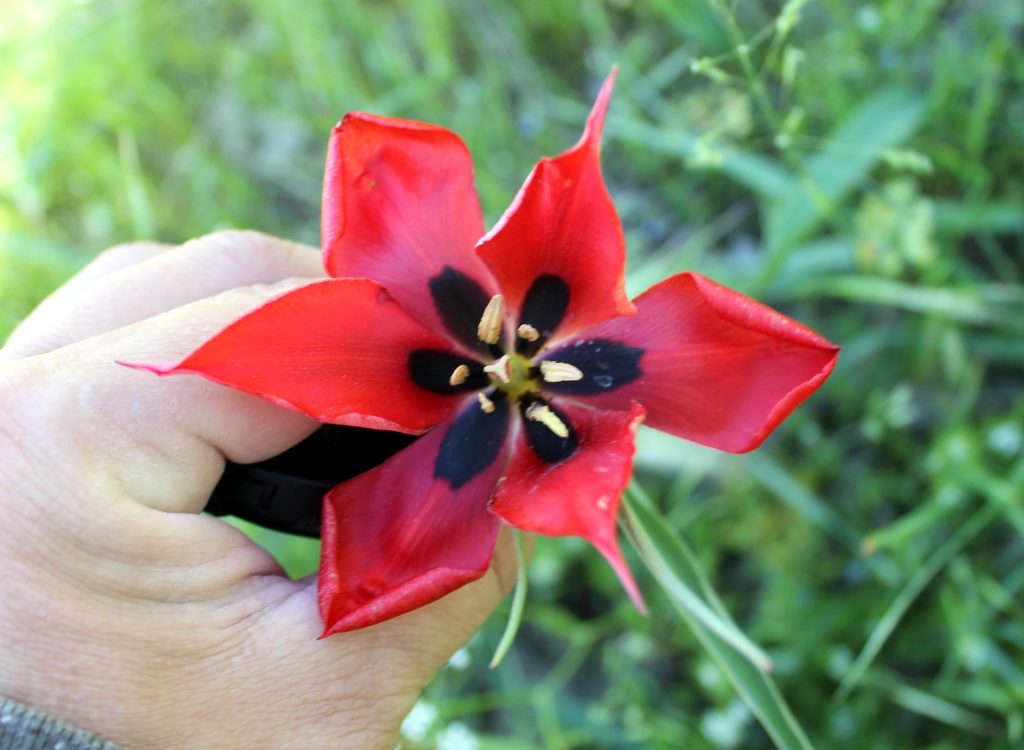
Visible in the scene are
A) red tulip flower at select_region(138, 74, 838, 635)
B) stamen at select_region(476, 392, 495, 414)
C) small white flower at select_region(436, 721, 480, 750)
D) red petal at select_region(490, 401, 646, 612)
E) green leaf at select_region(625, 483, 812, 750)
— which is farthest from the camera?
small white flower at select_region(436, 721, 480, 750)

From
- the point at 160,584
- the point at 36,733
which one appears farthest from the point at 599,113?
the point at 36,733

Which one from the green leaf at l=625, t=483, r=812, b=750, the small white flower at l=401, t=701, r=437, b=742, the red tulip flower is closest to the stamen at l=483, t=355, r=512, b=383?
the red tulip flower

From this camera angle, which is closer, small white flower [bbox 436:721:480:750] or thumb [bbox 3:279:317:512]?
thumb [bbox 3:279:317:512]

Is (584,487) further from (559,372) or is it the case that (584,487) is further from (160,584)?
(160,584)

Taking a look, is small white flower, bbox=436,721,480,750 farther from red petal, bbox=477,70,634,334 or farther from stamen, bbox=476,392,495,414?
red petal, bbox=477,70,634,334

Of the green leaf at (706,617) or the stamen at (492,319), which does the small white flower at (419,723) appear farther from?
the stamen at (492,319)

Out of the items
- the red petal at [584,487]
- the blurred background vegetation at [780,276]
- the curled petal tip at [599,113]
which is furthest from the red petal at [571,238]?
the blurred background vegetation at [780,276]
